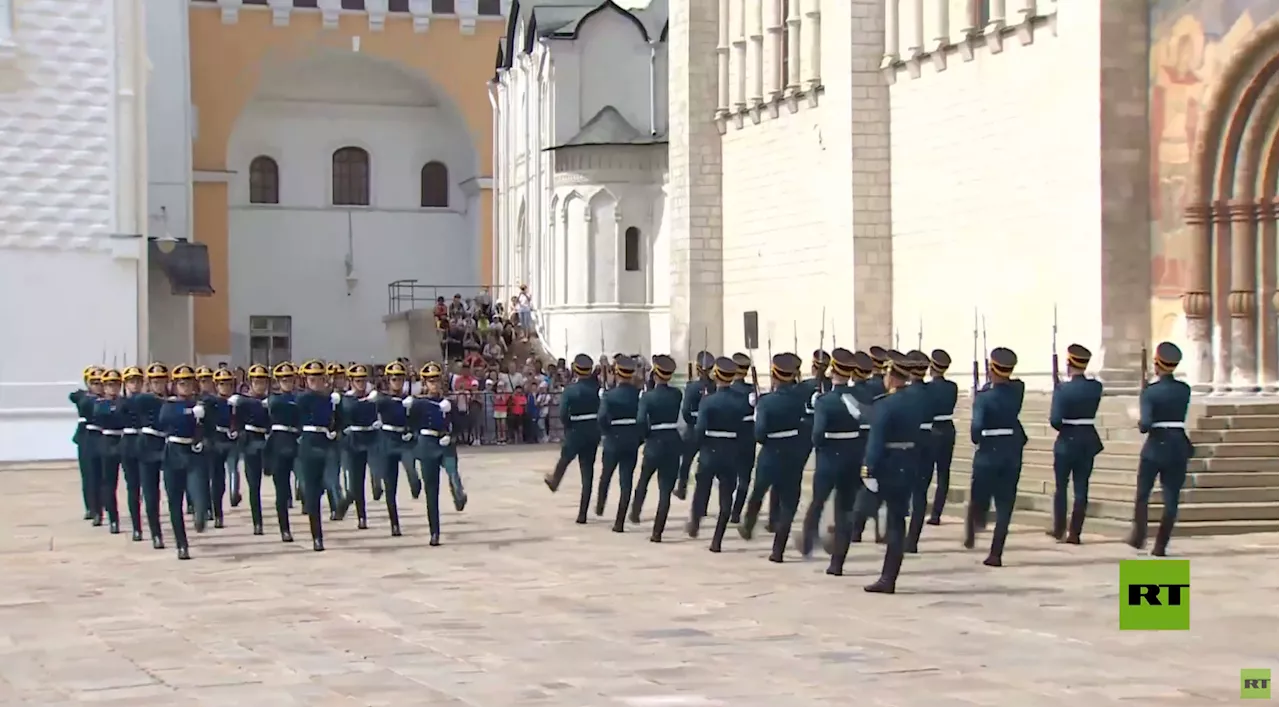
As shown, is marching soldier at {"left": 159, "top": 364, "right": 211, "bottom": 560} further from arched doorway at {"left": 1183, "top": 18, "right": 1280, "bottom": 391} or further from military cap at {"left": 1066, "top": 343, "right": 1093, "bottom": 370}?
arched doorway at {"left": 1183, "top": 18, "right": 1280, "bottom": 391}

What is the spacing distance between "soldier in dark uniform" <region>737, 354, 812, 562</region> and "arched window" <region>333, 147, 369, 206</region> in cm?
3710

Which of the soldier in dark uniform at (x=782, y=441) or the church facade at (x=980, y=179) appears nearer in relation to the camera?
the soldier in dark uniform at (x=782, y=441)

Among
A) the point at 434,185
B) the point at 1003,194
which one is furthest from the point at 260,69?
the point at 1003,194

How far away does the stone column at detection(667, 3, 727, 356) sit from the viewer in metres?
34.5

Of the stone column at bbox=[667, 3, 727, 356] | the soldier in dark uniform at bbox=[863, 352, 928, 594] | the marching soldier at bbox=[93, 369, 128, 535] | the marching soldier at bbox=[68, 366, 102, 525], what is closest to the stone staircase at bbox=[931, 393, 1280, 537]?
the soldier in dark uniform at bbox=[863, 352, 928, 594]

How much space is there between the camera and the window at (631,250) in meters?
40.2

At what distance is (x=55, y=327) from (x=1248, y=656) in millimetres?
25179

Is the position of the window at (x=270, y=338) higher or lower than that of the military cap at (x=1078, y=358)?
higher

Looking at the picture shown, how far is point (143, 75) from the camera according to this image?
110ft

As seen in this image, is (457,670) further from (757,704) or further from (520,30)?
(520,30)

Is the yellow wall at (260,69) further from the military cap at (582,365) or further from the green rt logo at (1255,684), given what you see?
the green rt logo at (1255,684)

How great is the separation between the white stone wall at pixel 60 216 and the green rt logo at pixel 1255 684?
24.8 metres

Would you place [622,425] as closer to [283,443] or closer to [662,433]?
[662,433]

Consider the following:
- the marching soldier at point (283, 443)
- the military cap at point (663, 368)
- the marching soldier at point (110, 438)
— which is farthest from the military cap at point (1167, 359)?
the marching soldier at point (110, 438)
